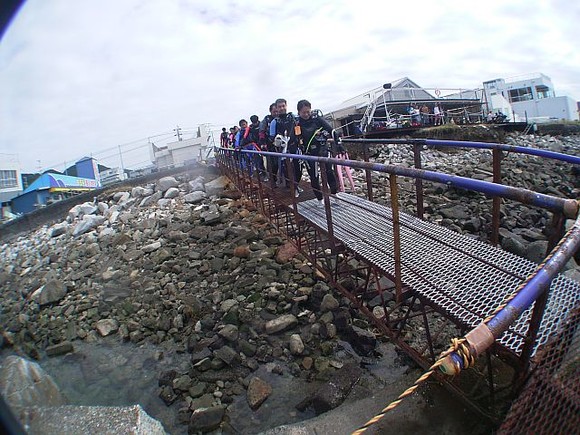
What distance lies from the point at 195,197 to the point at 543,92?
4833 centimetres

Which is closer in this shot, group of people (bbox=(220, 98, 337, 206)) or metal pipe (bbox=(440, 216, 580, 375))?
metal pipe (bbox=(440, 216, 580, 375))

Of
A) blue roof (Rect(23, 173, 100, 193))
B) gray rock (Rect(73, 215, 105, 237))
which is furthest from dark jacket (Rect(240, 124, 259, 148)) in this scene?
blue roof (Rect(23, 173, 100, 193))

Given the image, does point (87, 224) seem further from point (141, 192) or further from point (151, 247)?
point (151, 247)

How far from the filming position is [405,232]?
458 cm

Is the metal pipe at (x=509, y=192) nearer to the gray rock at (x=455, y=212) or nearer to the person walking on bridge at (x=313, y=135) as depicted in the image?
the person walking on bridge at (x=313, y=135)

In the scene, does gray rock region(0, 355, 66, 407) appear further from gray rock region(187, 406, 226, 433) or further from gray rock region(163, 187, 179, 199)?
gray rock region(163, 187, 179, 199)

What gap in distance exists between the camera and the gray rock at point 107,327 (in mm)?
6727

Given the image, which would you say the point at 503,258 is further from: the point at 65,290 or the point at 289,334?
the point at 65,290

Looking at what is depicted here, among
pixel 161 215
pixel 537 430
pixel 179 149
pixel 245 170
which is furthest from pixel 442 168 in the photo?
pixel 179 149

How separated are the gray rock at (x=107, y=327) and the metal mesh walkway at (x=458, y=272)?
4.77 meters

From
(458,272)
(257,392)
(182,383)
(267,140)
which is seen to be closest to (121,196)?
(267,140)

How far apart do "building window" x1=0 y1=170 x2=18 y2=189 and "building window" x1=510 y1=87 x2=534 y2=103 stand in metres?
53.5

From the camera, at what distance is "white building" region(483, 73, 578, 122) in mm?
37344

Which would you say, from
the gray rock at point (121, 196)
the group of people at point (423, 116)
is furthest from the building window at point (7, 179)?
the group of people at point (423, 116)
